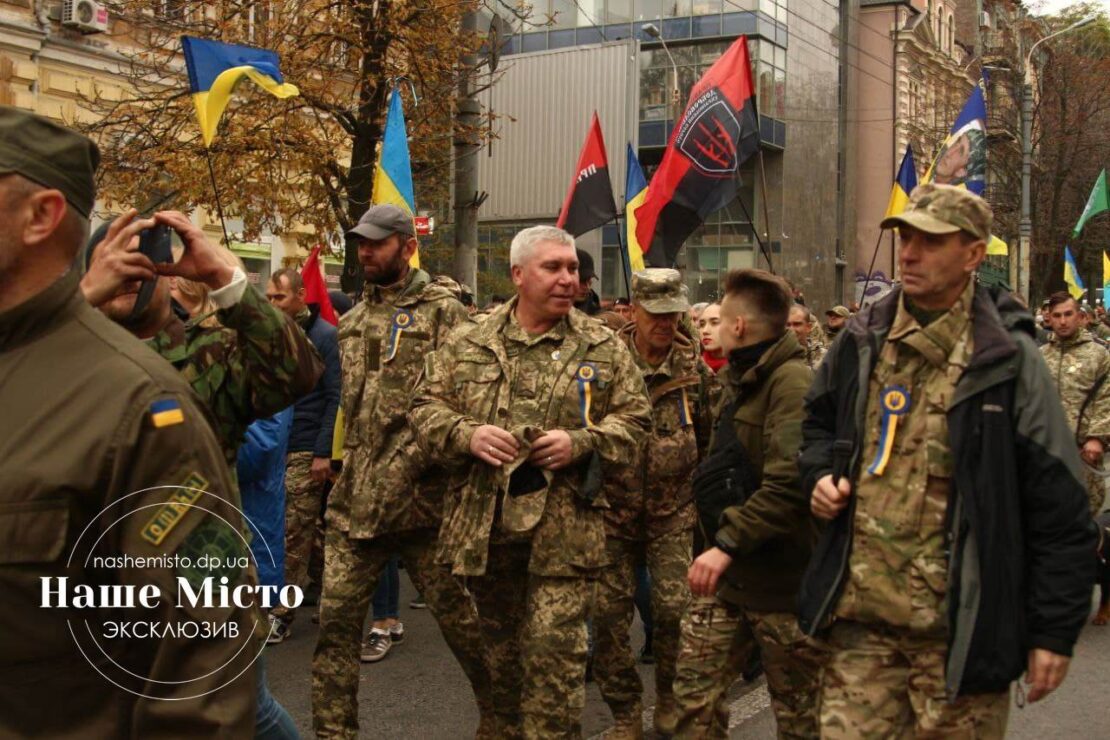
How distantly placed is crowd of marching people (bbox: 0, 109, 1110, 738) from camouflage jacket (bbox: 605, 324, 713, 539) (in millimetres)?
14

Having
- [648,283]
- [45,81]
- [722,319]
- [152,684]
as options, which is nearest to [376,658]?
[648,283]

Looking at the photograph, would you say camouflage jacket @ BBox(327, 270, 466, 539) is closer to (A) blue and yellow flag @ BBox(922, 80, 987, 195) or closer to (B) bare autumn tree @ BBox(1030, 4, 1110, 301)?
(A) blue and yellow flag @ BBox(922, 80, 987, 195)

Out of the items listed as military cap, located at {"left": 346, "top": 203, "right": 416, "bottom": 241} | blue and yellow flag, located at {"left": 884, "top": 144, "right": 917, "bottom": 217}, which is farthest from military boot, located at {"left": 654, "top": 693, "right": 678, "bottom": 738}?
blue and yellow flag, located at {"left": 884, "top": 144, "right": 917, "bottom": 217}

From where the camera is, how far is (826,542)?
3.59 metres

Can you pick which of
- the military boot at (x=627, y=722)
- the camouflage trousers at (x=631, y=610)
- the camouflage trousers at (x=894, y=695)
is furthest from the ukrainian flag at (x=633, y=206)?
the camouflage trousers at (x=894, y=695)

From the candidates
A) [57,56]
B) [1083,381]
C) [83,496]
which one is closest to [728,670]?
[83,496]

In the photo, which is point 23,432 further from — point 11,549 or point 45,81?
point 45,81

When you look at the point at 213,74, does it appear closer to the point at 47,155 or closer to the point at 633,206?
the point at 633,206

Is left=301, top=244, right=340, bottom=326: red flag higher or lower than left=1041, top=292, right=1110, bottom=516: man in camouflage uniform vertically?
higher

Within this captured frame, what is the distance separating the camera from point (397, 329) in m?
5.39

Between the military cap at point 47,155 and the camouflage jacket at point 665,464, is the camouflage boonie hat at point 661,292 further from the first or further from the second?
the military cap at point 47,155

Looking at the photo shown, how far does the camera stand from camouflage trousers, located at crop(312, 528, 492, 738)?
4.97m

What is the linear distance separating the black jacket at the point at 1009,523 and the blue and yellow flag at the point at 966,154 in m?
8.57

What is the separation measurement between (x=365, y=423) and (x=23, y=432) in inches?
136
